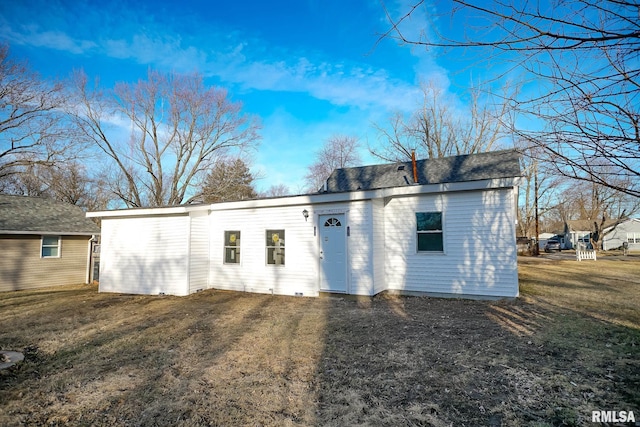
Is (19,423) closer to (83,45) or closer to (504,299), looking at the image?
(504,299)

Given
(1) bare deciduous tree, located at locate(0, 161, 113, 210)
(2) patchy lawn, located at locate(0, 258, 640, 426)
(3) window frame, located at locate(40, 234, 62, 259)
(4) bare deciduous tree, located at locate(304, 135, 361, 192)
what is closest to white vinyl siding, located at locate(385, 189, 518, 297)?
(2) patchy lawn, located at locate(0, 258, 640, 426)

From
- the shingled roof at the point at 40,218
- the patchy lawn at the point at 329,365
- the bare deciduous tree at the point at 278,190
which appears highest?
the bare deciduous tree at the point at 278,190

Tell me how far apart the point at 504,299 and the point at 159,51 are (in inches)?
670

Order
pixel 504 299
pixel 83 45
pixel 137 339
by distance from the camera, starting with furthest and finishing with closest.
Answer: pixel 83 45 → pixel 504 299 → pixel 137 339

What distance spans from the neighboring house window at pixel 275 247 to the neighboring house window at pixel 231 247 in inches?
48.4

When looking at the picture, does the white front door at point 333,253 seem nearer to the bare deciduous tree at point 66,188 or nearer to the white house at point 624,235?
the bare deciduous tree at point 66,188

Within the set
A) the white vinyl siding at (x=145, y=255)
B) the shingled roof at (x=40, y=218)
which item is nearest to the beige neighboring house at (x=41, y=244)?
the shingled roof at (x=40, y=218)

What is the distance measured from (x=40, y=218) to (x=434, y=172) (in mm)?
17933

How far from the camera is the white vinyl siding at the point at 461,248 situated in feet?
26.9

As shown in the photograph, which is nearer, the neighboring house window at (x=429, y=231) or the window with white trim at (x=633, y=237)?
the neighboring house window at (x=429, y=231)

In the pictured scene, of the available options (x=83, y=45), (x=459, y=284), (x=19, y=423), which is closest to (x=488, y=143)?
(x=459, y=284)

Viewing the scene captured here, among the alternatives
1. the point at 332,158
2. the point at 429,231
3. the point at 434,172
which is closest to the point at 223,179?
the point at 332,158

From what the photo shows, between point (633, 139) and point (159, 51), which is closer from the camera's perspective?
point (633, 139)

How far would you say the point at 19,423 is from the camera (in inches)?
116
